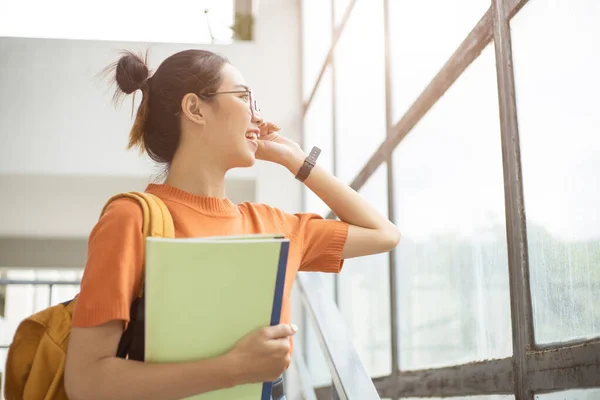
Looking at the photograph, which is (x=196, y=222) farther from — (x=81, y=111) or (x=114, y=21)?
(x=114, y=21)

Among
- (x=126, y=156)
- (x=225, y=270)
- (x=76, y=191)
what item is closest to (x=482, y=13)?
(x=225, y=270)

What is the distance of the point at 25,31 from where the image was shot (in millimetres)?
5992

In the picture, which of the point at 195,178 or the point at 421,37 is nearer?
the point at 195,178

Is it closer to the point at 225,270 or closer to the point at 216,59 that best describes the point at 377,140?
the point at 216,59

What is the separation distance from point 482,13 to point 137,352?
137 centimetres

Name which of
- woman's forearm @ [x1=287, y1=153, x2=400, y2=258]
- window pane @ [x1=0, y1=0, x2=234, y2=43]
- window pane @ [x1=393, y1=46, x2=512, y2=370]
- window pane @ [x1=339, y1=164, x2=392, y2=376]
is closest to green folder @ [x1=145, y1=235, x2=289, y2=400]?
woman's forearm @ [x1=287, y1=153, x2=400, y2=258]

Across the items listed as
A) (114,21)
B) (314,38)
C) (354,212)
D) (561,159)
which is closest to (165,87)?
(354,212)

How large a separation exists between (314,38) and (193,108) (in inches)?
166

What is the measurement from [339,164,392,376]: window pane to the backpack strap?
191 centimetres

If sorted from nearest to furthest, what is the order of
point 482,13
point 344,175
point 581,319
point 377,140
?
point 581,319 → point 482,13 → point 377,140 → point 344,175

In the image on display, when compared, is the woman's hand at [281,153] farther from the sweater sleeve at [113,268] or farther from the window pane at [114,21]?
the window pane at [114,21]

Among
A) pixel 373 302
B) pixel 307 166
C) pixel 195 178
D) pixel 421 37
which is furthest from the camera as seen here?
pixel 373 302

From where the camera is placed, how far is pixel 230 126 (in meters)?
1.42

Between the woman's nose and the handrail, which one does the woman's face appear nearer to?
the woman's nose
